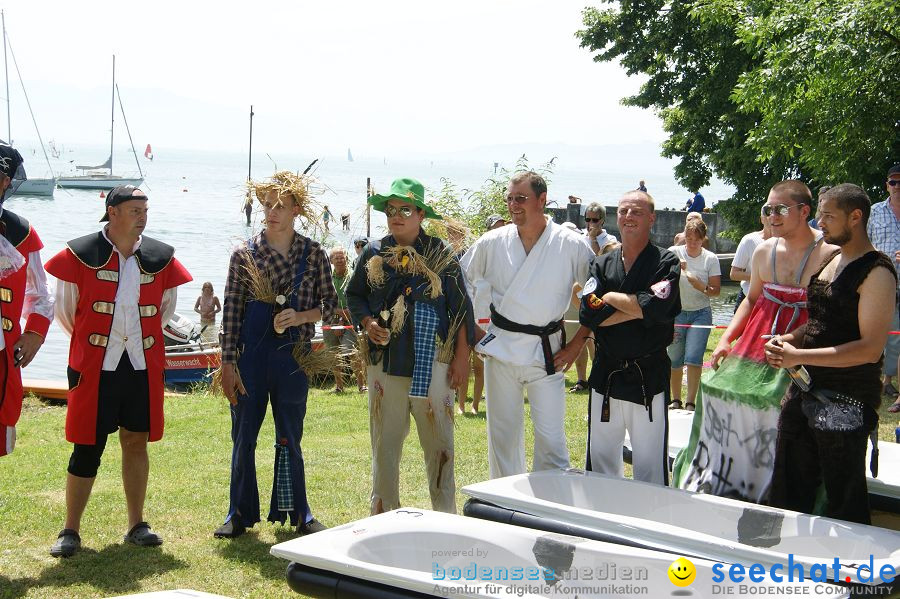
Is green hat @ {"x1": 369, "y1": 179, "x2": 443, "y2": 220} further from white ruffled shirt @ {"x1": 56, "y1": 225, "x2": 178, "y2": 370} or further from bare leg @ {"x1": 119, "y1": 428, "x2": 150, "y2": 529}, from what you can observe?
bare leg @ {"x1": 119, "y1": 428, "x2": 150, "y2": 529}

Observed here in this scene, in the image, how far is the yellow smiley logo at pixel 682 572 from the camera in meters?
3.95

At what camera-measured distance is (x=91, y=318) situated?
203 inches

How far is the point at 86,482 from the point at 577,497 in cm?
271

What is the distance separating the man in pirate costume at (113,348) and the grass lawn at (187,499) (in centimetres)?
25

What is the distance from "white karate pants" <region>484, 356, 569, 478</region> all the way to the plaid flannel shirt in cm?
109

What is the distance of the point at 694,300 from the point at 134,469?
5.56 meters

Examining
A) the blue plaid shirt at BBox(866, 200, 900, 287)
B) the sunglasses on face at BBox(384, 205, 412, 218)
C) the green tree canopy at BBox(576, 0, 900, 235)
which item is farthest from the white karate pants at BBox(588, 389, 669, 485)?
the green tree canopy at BBox(576, 0, 900, 235)

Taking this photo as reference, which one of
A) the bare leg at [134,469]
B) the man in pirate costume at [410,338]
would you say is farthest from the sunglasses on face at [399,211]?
the bare leg at [134,469]

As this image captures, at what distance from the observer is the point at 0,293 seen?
4.94 m

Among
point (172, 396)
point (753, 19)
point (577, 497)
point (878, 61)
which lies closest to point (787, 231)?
point (577, 497)

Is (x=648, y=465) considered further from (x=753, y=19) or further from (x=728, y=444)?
(x=753, y=19)

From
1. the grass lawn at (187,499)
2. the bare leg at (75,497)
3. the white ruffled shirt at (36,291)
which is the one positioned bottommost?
the grass lawn at (187,499)

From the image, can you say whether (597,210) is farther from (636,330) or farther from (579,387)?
(636,330)

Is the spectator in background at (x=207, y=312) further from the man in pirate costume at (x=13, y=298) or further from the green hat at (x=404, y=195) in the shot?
the green hat at (x=404, y=195)
